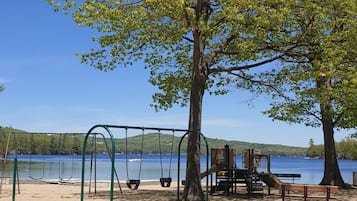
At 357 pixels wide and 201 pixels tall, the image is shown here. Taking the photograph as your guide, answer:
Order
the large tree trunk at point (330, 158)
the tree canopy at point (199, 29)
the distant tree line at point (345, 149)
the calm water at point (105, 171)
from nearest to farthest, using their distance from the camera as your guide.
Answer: the tree canopy at point (199, 29), the large tree trunk at point (330, 158), the calm water at point (105, 171), the distant tree line at point (345, 149)

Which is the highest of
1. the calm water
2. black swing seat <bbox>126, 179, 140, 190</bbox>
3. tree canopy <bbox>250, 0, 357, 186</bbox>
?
tree canopy <bbox>250, 0, 357, 186</bbox>

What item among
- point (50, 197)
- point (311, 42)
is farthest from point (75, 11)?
point (311, 42)

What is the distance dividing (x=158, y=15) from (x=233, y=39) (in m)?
2.82

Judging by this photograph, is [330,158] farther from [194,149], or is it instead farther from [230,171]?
[194,149]

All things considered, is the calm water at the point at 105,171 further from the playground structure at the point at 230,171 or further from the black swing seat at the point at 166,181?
the playground structure at the point at 230,171

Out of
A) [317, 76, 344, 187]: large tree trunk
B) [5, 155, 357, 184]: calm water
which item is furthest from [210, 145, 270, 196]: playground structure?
[317, 76, 344, 187]: large tree trunk

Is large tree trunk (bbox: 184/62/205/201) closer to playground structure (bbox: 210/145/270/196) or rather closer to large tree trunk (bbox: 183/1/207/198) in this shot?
large tree trunk (bbox: 183/1/207/198)

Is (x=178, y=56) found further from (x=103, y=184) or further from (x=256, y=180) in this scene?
A: (x=103, y=184)

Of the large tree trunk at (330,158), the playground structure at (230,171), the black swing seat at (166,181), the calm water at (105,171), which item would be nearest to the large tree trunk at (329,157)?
the large tree trunk at (330,158)

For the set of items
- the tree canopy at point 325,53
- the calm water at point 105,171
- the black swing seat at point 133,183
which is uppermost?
the tree canopy at point 325,53

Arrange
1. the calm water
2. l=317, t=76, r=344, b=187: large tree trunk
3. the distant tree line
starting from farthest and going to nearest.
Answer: the distant tree line, the calm water, l=317, t=76, r=344, b=187: large tree trunk

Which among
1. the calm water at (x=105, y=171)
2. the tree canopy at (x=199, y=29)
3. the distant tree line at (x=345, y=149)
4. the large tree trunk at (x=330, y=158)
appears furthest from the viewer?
the distant tree line at (x=345, y=149)

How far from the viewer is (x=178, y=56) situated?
19.5 m

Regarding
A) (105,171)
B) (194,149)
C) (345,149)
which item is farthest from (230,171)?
(345,149)
